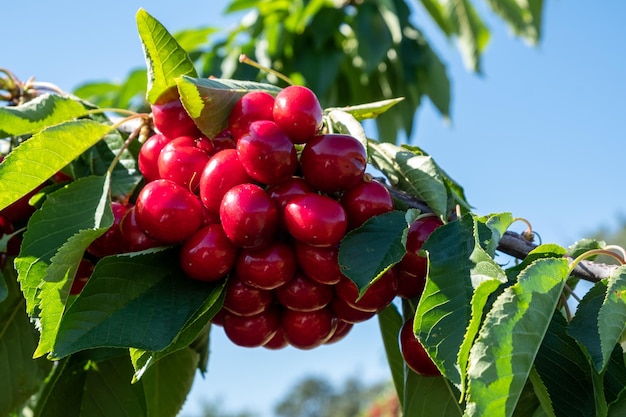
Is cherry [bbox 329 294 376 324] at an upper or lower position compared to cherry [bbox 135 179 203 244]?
lower

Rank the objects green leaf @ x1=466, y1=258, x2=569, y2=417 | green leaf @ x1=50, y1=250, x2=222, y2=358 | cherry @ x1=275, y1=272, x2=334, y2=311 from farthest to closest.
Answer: cherry @ x1=275, y1=272, x2=334, y2=311, green leaf @ x1=50, y1=250, x2=222, y2=358, green leaf @ x1=466, y1=258, x2=569, y2=417

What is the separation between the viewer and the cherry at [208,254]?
32.2 inches

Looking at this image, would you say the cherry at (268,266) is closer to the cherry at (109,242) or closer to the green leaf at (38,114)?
the cherry at (109,242)

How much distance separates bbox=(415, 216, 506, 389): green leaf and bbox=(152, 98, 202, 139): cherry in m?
0.36

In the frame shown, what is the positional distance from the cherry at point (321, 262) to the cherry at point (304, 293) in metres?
0.02

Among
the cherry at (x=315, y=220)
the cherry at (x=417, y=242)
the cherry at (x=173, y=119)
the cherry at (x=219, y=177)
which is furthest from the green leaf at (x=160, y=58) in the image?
the cherry at (x=417, y=242)

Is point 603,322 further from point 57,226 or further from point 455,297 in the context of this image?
point 57,226

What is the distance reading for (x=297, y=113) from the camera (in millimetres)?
859

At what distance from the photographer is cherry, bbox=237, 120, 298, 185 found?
0.82m

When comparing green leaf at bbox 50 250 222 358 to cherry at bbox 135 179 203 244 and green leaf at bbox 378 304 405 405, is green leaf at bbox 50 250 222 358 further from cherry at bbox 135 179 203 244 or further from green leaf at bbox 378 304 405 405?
green leaf at bbox 378 304 405 405

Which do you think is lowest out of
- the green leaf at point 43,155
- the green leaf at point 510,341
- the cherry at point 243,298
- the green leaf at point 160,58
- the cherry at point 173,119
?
the cherry at point 243,298

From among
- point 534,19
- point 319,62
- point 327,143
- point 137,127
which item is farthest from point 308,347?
point 534,19

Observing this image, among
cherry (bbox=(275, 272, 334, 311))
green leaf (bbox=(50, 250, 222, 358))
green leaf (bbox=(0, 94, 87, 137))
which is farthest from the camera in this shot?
green leaf (bbox=(0, 94, 87, 137))

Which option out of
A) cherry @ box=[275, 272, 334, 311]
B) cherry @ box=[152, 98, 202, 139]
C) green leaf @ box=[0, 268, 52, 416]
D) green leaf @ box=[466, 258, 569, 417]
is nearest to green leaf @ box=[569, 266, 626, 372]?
green leaf @ box=[466, 258, 569, 417]
